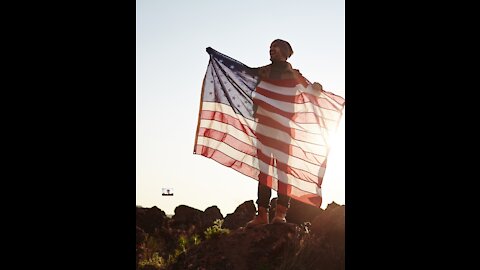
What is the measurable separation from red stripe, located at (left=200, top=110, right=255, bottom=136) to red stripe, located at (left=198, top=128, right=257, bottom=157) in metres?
0.17

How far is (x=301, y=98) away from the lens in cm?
1083

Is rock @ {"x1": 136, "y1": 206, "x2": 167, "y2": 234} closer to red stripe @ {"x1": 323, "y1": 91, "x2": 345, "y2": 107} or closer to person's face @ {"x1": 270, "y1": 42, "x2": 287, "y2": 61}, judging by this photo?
red stripe @ {"x1": 323, "y1": 91, "x2": 345, "y2": 107}

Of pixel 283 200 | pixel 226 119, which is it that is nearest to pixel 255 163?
pixel 283 200

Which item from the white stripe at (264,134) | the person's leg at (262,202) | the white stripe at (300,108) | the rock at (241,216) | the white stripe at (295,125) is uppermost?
the white stripe at (300,108)

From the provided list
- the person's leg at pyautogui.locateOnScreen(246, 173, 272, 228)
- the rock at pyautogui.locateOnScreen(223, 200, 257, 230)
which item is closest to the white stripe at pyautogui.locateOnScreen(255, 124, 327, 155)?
the person's leg at pyautogui.locateOnScreen(246, 173, 272, 228)

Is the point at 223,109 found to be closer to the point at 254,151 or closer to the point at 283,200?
the point at 254,151

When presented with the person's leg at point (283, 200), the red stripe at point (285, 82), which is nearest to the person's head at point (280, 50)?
the red stripe at point (285, 82)

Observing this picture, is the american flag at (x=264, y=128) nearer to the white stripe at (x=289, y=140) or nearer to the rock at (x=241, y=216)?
the white stripe at (x=289, y=140)

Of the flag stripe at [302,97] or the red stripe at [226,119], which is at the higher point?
the flag stripe at [302,97]

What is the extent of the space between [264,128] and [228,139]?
21.6 inches

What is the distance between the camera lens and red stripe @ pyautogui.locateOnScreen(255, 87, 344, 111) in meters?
10.6

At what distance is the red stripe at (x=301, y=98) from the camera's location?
10.6m
